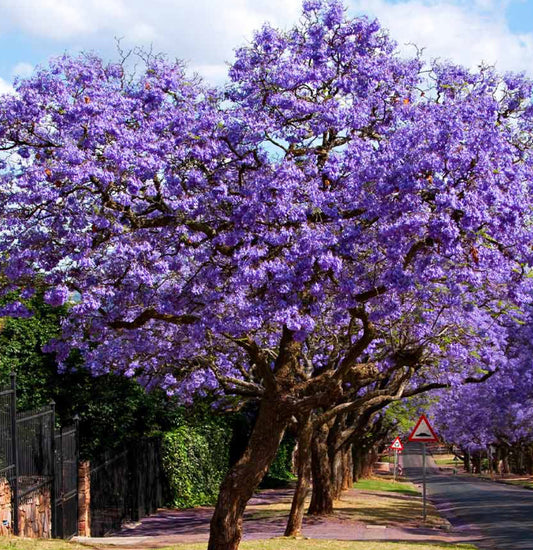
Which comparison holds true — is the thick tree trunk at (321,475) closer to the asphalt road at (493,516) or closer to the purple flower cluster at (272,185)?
the asphalt road at (493,516)

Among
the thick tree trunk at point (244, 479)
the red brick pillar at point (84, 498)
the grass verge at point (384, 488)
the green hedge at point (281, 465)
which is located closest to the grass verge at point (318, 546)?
the thick tree trunk at point (244, 479)

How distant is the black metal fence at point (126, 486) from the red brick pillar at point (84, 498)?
1.17 ft

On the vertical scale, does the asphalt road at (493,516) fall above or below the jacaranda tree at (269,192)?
below

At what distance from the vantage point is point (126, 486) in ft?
82.3

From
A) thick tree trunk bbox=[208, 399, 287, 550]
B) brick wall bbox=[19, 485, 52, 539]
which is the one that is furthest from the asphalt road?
brick wall bbox=[19, 485, 52, 539]

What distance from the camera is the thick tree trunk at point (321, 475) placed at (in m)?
26.4

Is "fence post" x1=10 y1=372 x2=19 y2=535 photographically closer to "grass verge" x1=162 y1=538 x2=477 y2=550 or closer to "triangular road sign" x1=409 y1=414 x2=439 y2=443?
"grass verge" x1=162 y1=538 x2=477 y2=550

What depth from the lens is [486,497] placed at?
44.8 m

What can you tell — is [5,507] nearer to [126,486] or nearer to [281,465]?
[126,486]

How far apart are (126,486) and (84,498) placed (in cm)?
493

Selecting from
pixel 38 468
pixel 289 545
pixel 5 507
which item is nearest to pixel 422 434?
pixel 289 545

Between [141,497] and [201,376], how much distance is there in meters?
8.37

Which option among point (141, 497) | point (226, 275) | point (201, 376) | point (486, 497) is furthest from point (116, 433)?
point (486, 497)

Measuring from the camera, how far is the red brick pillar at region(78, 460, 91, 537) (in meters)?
20.0
